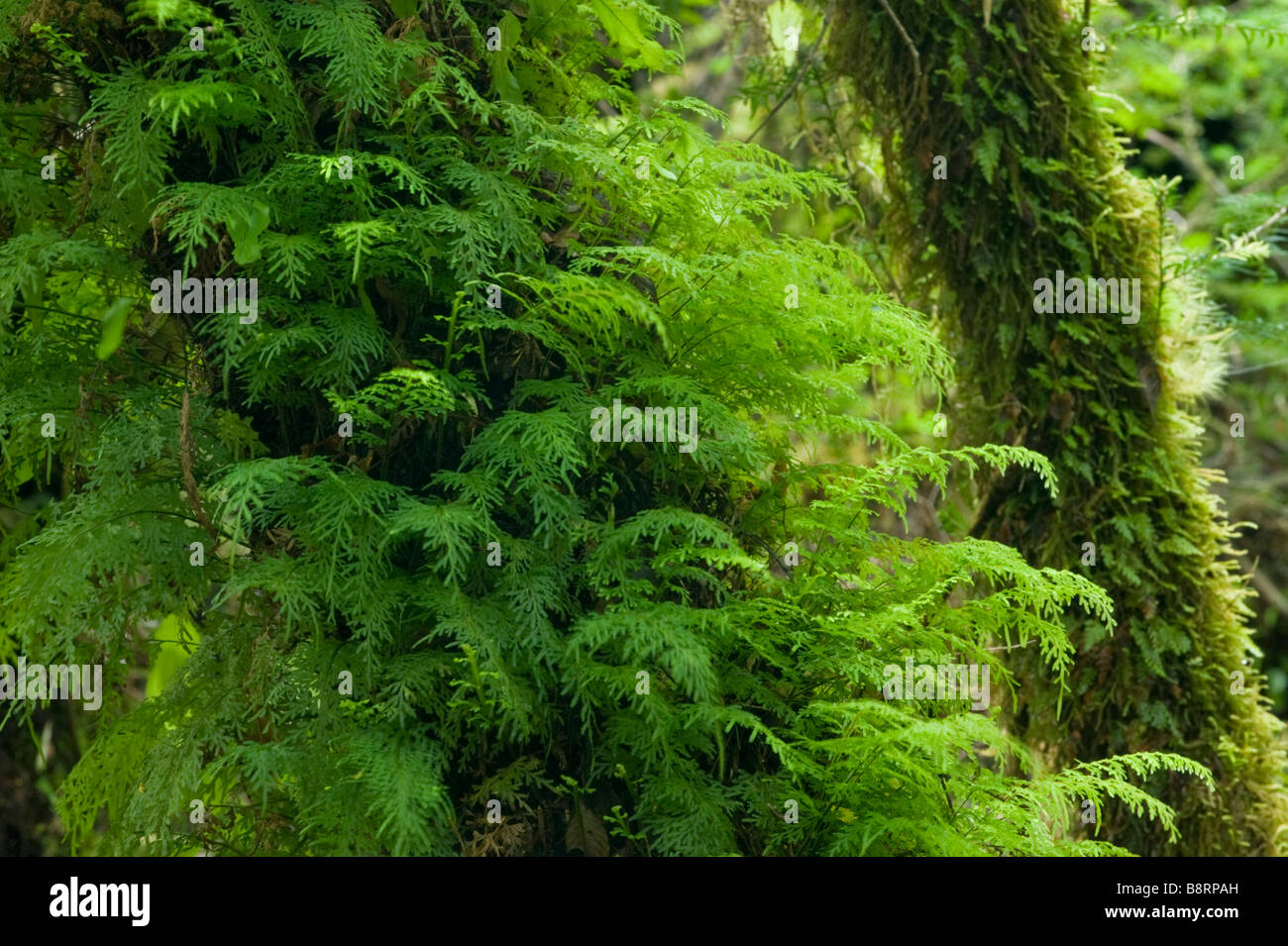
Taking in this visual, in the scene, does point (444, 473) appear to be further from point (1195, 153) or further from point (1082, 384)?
point (1195, 153)

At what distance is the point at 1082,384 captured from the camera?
2.90m

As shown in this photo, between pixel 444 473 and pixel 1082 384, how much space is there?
1.84 metres

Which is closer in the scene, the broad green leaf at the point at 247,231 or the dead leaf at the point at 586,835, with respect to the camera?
the broad green leaf at the point at 247,231

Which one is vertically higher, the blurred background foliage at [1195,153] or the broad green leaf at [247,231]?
the blurred background foliage at [1195,153]

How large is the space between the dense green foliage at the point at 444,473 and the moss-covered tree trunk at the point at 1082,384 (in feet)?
2.24

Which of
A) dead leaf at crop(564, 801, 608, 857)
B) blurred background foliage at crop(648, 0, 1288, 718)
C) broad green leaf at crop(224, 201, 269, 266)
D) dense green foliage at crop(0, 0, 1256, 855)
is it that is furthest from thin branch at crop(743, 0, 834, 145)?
dead leaf at crop(564, 801, 608, 857)

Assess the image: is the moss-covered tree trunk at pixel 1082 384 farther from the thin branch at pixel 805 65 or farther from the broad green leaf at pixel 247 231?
the broad green leaf at pixel 247 231

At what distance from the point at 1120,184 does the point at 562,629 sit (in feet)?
6.94

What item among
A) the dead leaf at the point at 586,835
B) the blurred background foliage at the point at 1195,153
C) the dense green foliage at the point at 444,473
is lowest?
the dead leaf at the point at 586,835

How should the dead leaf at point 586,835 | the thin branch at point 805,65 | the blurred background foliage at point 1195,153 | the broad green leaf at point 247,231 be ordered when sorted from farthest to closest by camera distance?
the blurred background foliage at point 1195,153 < the thin branch at point 805,65 < the dead leaf at point 586,835 < the broad green leaf at point 247,231

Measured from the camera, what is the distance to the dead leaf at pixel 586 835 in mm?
1998

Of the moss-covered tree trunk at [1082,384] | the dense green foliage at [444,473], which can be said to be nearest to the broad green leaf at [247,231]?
the dense green foliage at [444,473]

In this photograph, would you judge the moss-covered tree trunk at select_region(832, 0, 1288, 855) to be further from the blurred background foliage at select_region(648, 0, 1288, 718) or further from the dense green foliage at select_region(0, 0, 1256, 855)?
the dense green foliage at select_region(0, 0, 1256, 855)

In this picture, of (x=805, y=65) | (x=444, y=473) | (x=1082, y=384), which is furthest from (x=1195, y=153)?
(x=444, y=473)
